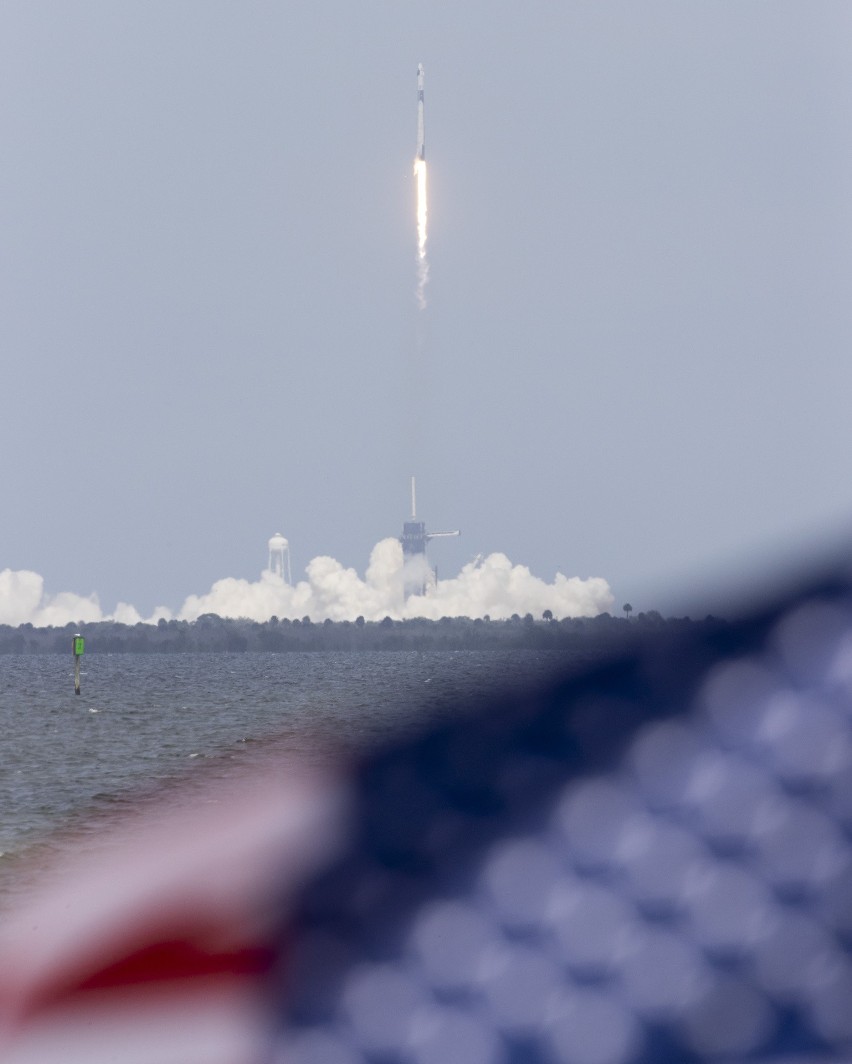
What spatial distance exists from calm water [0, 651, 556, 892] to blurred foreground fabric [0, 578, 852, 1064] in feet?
0.57

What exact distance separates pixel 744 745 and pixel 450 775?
387 mm

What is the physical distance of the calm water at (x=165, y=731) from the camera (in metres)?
2.89

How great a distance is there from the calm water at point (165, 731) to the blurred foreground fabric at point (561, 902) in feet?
0.57

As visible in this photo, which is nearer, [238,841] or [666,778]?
[666,778]

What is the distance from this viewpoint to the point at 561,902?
2127 millimetres

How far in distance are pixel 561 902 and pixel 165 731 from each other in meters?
67.9

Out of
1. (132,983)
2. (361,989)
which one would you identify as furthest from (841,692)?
(132,983)

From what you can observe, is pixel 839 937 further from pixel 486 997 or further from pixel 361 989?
pixel 361 989

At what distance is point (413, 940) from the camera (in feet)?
7.07

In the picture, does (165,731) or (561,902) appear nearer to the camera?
(561,902)

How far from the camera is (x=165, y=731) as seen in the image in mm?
68688

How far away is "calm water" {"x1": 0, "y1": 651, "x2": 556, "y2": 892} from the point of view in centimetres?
289

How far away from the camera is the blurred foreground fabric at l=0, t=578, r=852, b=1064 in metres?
2.11

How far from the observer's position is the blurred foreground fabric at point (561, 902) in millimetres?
2107
